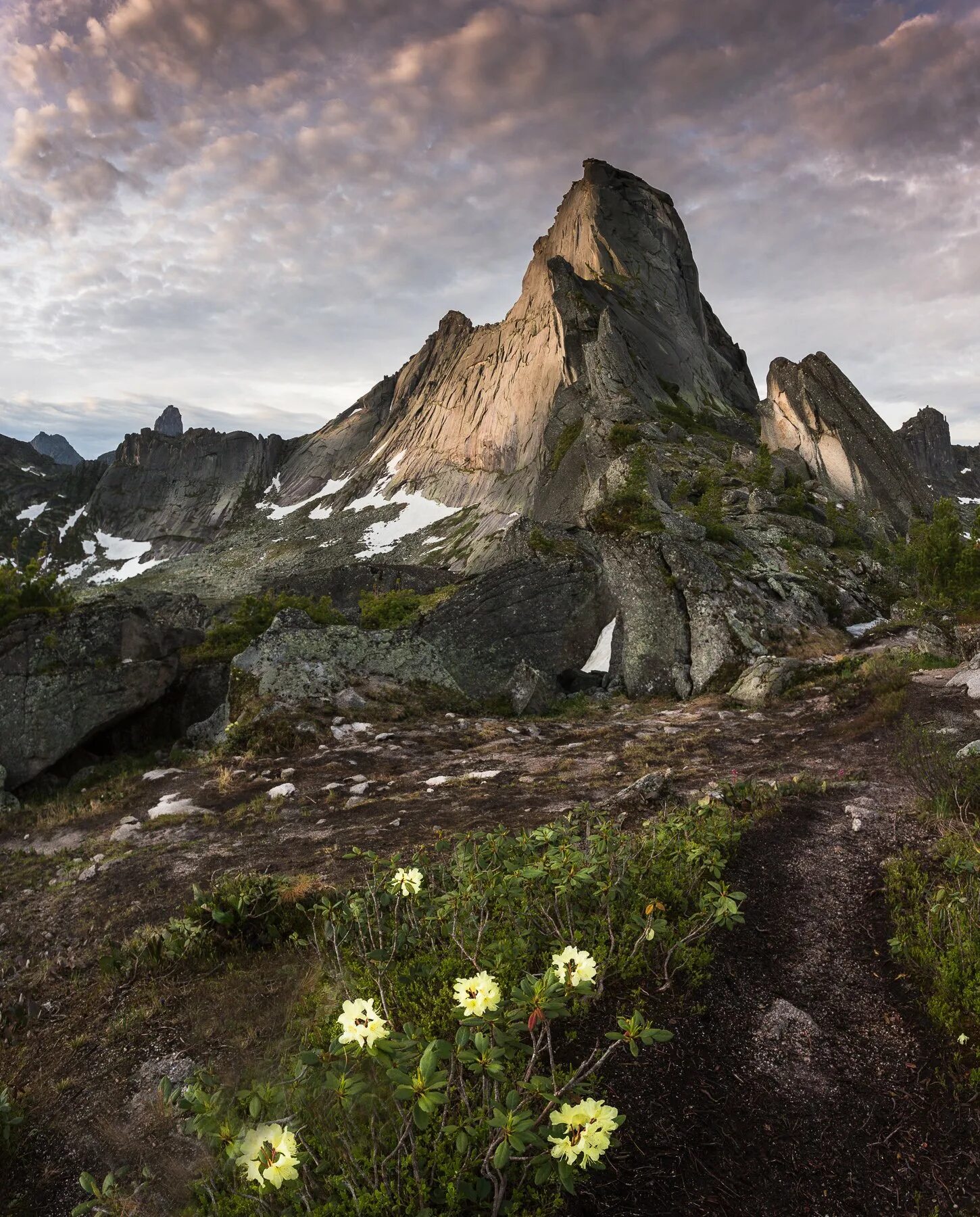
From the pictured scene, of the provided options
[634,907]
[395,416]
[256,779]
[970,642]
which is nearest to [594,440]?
[970,642]

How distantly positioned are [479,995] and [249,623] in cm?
2148

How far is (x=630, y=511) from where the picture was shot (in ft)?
75.6

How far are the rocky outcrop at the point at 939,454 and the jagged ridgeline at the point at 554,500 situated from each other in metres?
1.57

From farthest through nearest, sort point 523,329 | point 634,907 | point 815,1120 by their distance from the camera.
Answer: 1. point 523,329
2. point 634,907
3. point 815,1120

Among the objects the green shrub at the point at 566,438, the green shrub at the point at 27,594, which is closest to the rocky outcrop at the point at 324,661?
the green shrub at the point at 27,594

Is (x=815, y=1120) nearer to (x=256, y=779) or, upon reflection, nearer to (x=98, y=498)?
(x=256, y=779)

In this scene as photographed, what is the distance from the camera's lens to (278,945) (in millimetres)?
5242

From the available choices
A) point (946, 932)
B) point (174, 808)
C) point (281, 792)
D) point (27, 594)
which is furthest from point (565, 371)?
point (946, 932)

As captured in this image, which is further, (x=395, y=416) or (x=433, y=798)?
(x=395, y=416)

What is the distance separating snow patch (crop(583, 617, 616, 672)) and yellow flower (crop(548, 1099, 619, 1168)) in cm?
1745

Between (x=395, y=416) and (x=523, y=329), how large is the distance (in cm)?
4515

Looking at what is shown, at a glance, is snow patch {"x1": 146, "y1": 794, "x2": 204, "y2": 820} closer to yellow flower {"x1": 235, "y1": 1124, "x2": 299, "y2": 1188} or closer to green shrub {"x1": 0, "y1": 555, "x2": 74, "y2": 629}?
yellow flower {"x1": 235, "y1": 1124, "x2": 299, "y2": 1188}

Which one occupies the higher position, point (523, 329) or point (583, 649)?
point (523, 329)

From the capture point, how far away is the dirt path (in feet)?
8.62
